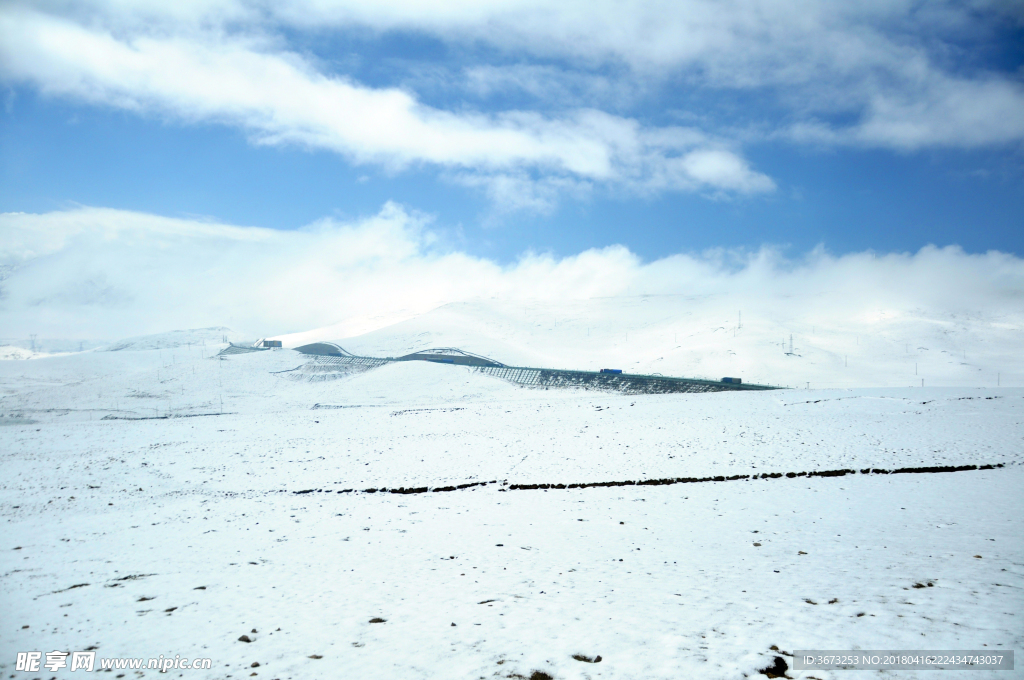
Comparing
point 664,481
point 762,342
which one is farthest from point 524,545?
point 762,342

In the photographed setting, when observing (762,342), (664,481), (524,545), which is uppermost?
(762,342)

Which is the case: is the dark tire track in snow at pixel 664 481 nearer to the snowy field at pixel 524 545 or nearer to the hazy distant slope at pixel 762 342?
the snowy field at pixel 524 545

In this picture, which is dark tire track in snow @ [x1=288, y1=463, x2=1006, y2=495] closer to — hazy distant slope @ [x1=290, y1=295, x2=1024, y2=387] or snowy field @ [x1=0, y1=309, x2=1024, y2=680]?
snowy field @ [x1=0, y1=309, x2=1024, y2=680]

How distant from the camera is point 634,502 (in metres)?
15.9

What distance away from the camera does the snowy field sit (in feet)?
23.8

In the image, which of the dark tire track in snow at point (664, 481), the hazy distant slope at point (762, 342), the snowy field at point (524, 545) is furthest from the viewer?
the hazy distant slope at point (762, 342)

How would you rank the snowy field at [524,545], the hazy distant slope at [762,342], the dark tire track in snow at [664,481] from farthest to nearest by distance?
the hazy distant slope at [762,342] → the dark tire track in snow at [664,481] → the snowy field at [524,545]

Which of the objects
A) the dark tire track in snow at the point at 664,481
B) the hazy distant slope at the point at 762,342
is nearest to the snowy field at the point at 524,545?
the dark tire track in snow at the point at 664,481

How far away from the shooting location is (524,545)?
1213 centimetres

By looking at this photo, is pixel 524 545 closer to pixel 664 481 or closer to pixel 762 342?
pixel 664 481

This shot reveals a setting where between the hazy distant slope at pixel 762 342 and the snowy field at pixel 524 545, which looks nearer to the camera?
the snowy field at pixel 524 545

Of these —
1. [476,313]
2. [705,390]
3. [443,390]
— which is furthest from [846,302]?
[443,390]

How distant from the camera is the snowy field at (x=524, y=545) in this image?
726 centimetres

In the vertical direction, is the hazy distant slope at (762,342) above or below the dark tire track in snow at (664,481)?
above
